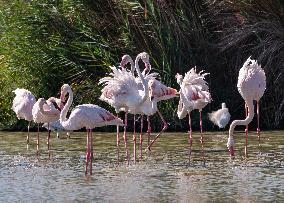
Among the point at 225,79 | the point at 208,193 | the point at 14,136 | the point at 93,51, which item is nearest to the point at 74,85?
the point at 93,51

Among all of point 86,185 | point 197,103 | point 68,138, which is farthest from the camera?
point 68,138

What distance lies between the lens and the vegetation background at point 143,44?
15586mm

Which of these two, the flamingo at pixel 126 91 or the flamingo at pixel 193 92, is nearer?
the flamingo at pixel 126 91

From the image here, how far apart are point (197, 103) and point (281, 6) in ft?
13.6

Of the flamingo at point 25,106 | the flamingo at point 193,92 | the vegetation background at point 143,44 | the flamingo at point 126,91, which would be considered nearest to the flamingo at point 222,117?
the vegetation background at point 143,44

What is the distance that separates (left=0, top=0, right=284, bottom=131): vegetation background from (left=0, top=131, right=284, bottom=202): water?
2224mm

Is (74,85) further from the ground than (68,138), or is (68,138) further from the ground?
(74,85)

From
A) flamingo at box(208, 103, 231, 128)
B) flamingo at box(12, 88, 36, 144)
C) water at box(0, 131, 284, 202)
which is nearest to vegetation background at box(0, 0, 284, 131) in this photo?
flamingo at box(208, 103, 231, 128)

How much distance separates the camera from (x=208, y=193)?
28.6ft

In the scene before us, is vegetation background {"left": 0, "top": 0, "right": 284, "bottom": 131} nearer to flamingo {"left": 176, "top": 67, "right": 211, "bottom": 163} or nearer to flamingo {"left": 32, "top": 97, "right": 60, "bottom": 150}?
flamingo {"left": 176, "top": 67, "right": 211, "bottom": 163}

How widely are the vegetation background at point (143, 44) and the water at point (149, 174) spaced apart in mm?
2224

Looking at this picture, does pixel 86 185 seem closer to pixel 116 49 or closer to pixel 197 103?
pixel 197 103

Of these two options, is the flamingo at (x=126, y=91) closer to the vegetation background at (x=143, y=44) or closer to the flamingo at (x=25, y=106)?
the flamingo at (x=25, y=106)

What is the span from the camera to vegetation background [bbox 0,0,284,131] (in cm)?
1559
